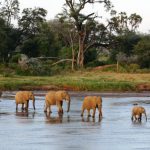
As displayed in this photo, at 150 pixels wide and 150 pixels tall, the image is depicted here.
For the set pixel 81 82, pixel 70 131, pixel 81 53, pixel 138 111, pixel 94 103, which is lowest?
pixel 70 131

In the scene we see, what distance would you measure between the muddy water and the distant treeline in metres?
37.7

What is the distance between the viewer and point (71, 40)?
237ft

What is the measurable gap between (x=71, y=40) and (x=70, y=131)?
50093mm

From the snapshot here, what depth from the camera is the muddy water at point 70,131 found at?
18906mm

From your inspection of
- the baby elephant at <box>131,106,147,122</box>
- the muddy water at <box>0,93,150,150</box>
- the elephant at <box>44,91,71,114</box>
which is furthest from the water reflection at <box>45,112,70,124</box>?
the baby elephant at <box>131,106,147,122</box>

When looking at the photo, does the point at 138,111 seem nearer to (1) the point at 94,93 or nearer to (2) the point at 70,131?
(2) the point at 70,131

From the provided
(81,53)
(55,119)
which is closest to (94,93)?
(55,119)

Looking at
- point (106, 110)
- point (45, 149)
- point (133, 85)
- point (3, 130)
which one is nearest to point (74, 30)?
point (133, 85)

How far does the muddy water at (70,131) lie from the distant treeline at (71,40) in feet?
124

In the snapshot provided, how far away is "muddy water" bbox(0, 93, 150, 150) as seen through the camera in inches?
744

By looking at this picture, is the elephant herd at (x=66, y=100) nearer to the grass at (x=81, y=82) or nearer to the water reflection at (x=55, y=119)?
the water reflection at (x=55, y=119)

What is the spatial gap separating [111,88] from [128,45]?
86.5ft

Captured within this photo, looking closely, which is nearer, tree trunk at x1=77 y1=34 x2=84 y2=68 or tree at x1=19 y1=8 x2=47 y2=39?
tree trunk at x1=77 y1=34 x2=84 y2=68

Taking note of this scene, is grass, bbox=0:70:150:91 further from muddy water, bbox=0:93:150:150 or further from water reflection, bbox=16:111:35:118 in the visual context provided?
water reflection, bbox=16:111:35:118
